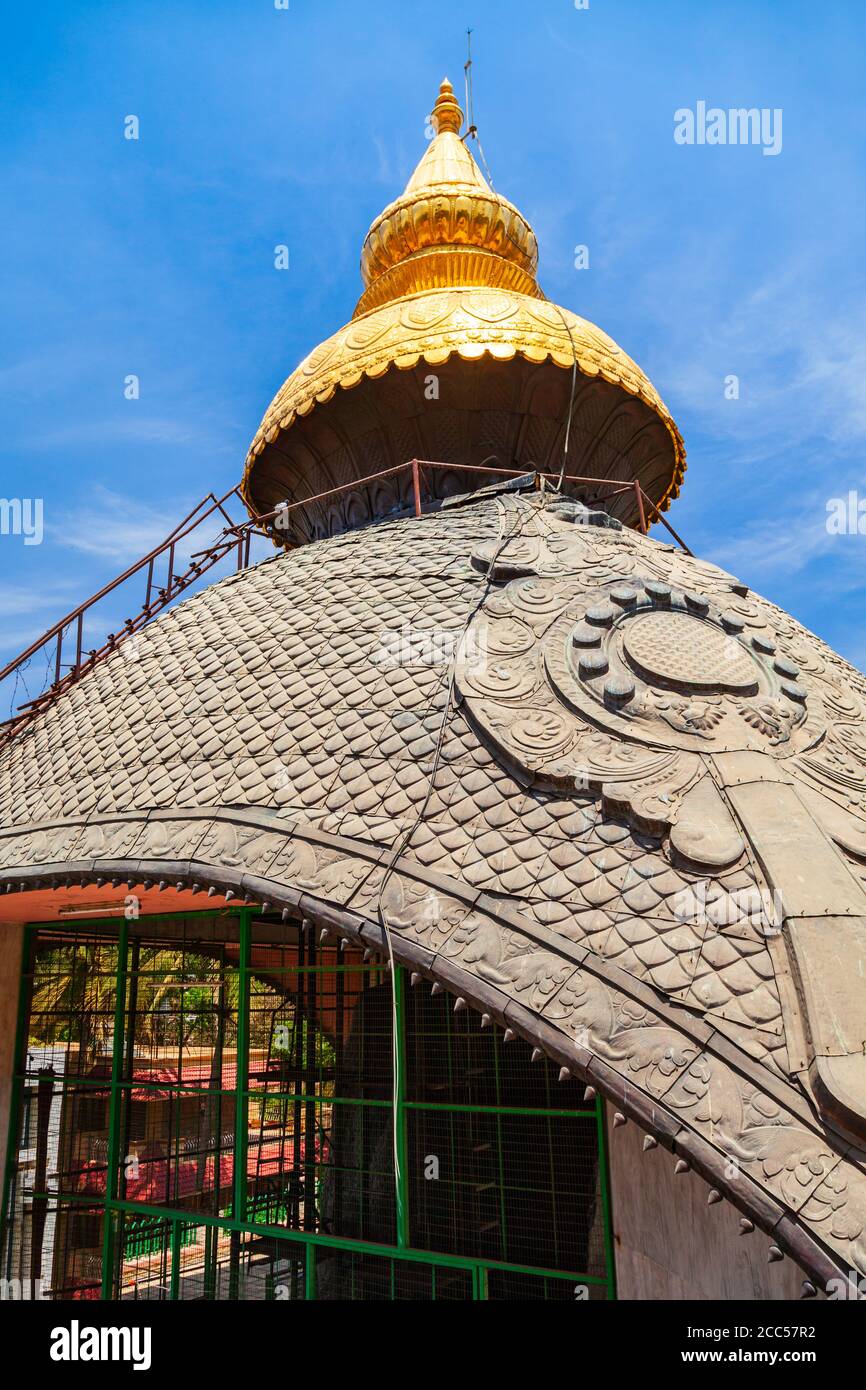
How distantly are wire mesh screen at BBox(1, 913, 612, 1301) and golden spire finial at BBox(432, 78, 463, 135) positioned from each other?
10.5 meters

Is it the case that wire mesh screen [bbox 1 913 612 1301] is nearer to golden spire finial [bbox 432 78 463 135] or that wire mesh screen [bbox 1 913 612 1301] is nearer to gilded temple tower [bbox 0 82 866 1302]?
gilded temple tower [bbox 0 82 866 1302]

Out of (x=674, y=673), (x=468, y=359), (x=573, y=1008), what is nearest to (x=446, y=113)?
(x=468, y=359)

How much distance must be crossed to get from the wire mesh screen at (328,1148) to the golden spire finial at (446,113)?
34.5 ft

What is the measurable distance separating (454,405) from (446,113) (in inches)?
238

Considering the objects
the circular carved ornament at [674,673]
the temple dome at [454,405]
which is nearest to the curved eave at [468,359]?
the temple dome at [454,405]

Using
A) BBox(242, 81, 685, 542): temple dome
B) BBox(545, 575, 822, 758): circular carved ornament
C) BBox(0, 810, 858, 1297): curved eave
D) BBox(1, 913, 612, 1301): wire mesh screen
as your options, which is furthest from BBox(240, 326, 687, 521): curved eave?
BBox(1, 913, 612, 1301): wire mesh screen

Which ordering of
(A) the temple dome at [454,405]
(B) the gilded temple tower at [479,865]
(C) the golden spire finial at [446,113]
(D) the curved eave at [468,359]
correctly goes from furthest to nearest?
(C) the golden spire finial at [446,113], (A) the temple dome at [454,405], (D) the curved eave at [468,359], (B) the gilded temple tower at [479,865]

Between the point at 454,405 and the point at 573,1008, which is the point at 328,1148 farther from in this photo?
the point at 454,405

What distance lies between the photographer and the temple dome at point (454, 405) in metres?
8.24

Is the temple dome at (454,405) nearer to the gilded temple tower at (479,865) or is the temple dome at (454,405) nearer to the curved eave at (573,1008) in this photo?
the gilded temple tower at (479,865)

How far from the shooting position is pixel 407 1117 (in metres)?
5.71

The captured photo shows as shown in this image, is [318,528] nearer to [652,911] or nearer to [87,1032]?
[87,1032]
